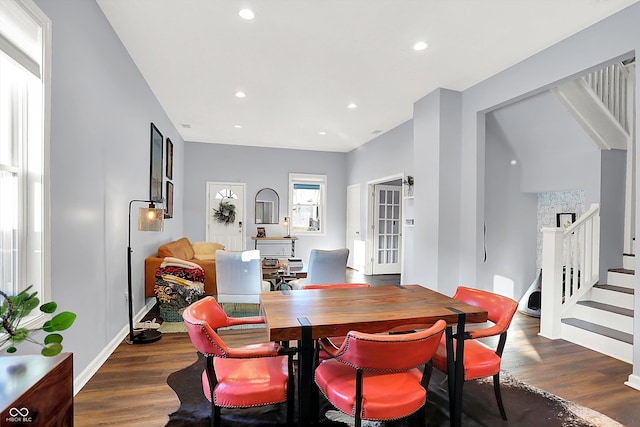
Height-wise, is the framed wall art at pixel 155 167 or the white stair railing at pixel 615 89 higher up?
the white stair railing at pixel 615 89

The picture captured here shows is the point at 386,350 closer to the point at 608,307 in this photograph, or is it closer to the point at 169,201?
the point at 608,307

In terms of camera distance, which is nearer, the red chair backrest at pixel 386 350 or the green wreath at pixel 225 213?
the red chair backrest at pixel 386 350

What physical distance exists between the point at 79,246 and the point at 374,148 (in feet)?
18.2

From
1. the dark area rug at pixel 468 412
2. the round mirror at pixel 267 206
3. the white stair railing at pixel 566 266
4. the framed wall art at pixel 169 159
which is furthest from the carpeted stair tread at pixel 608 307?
the framed wall art at pixel 169 159

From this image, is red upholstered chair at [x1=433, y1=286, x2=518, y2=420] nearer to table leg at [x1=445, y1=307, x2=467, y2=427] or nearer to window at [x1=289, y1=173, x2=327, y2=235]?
table leg at [x1=445, y1=307, x2=467, y2=427]

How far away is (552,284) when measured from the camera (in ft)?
11.5

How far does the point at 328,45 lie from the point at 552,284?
340 cm

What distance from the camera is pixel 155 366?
8.93 feet

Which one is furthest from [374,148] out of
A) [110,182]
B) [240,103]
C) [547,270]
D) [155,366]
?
[155,366]

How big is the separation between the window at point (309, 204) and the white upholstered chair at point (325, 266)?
4.28m

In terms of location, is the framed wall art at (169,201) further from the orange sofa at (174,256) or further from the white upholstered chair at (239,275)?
the white upholstered chair at (239,275)

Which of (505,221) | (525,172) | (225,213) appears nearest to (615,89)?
(525,172)

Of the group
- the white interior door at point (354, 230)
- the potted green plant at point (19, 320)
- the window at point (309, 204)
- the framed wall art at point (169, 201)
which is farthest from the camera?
the window at point (309, 204)

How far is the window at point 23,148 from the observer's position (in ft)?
5.41
